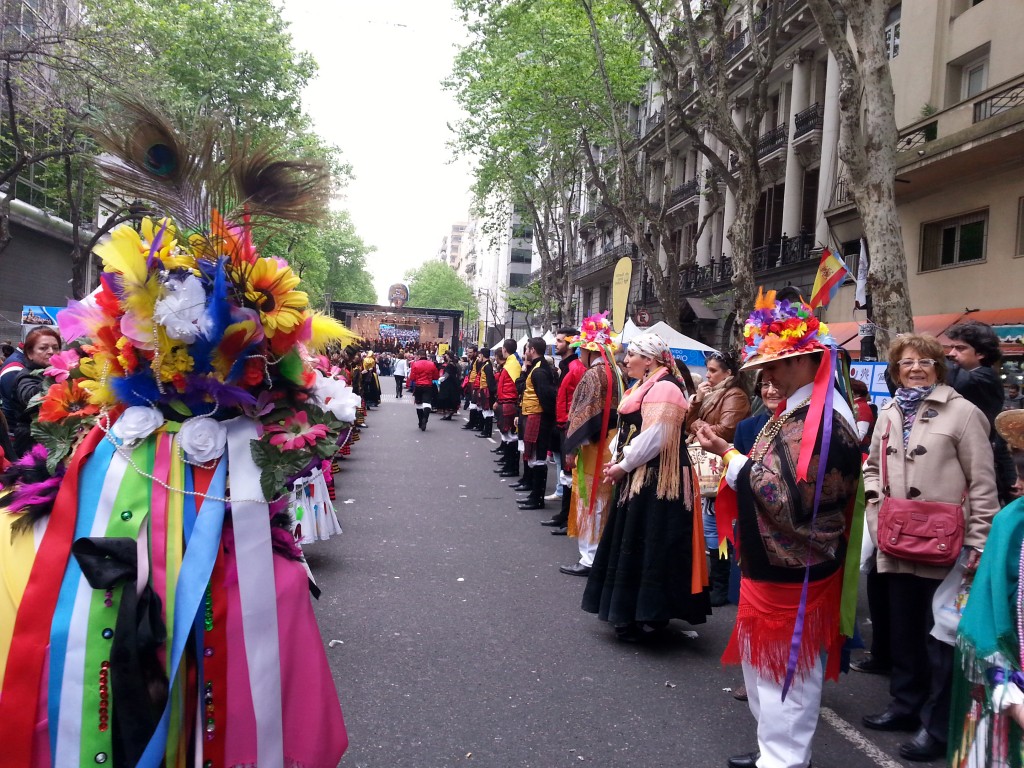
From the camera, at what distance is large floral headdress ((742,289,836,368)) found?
3309 millimetres

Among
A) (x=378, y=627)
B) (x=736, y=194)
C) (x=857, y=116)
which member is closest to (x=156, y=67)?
(x=736, y=194)

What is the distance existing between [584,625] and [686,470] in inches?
49.4

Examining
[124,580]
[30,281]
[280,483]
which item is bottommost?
[124,580]

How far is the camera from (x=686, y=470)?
506 centimetres

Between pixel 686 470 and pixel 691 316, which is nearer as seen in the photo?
pixel 686 470

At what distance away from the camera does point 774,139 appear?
24.2 m

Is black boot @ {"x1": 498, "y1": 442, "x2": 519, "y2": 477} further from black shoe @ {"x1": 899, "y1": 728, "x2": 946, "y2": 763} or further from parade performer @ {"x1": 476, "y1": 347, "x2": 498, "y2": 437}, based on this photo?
black shoe @ {"x1": 899, "y1": 728, "x2": 946, "y2": 763}

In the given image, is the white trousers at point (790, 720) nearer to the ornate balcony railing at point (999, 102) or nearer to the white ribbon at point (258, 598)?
the white ribbon at point (258, 598)

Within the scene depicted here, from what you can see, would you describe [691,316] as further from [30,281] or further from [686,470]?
[686,470]

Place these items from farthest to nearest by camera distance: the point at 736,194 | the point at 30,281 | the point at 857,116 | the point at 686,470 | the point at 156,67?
1. the point at 30,281
2. the point at 156,67
3. the point at 736,194
4. the point at 857,116
5. the point at 686,470

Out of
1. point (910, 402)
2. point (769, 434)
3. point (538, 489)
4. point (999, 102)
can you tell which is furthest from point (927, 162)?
point (769, 434)

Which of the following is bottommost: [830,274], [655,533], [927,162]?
[655,533]

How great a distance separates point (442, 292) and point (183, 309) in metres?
96.4

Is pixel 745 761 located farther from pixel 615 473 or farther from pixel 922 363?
pixel 922 363
